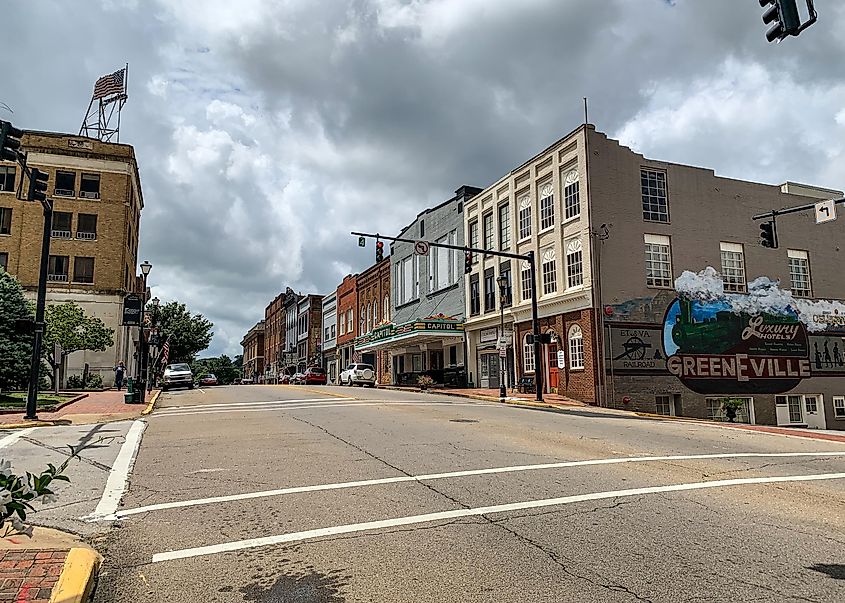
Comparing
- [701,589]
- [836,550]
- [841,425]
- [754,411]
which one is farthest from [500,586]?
[841,425]

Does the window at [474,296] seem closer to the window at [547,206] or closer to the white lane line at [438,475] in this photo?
the window at [547,206]

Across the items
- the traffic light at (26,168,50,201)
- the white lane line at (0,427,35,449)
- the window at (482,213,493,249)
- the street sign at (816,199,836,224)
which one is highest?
the window at (482,213,493,249)

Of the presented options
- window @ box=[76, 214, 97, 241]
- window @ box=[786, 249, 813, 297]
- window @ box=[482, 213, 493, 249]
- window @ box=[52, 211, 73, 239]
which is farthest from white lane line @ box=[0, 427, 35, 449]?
window @ box=[786, 249, 813, 297]

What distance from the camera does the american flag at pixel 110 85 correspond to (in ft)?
146

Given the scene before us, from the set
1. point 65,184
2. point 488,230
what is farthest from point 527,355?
point 65,184

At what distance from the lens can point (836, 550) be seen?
6.04 m

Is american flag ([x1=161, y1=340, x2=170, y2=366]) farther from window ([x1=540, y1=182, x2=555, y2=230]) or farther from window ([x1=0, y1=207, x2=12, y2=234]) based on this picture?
window ([x1=540, y1=182, x2=555, y2=230])

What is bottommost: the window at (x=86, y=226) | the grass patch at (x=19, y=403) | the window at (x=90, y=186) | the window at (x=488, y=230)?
the grass patch at (x=19, y=403)

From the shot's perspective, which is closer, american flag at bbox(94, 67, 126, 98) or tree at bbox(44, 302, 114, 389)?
tree at bbox(44, 302, 114, 389)

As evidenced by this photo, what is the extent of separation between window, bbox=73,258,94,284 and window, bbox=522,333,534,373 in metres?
28.2

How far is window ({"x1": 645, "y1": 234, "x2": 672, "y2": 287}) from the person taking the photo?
30391mm

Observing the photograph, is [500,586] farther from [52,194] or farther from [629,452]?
[52,194]

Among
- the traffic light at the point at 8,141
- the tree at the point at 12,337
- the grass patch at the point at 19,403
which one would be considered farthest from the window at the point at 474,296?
the traffic light at the point at 8,141

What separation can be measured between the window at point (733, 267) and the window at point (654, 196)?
3721 millimetres
